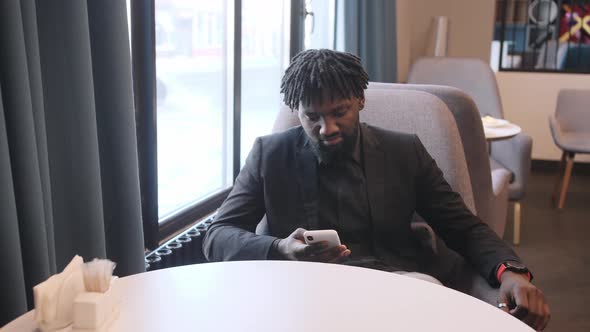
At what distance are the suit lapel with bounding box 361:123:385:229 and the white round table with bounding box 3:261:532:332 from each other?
407 millimetres

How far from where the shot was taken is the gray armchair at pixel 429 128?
1.75m

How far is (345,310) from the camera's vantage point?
1046 millimetres

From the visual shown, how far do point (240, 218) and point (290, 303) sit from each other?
0.60m

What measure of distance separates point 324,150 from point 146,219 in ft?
2.45

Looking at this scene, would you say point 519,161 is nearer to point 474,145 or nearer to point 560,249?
point 560,249

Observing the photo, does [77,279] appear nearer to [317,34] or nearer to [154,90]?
[154,90]

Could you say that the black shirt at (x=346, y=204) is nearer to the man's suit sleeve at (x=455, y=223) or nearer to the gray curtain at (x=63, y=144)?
the man's suit sleeve at (x=455, y=223)

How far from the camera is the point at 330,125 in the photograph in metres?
1.55

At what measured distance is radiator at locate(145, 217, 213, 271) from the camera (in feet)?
6.60

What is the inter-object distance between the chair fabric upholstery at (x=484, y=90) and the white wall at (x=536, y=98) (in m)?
1.48

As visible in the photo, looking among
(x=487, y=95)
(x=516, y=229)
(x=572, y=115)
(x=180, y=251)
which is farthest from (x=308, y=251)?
(x=572, y=115)

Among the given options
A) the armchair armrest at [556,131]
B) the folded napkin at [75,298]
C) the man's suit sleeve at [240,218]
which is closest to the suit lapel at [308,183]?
the man's suit sleeve at [240,218]

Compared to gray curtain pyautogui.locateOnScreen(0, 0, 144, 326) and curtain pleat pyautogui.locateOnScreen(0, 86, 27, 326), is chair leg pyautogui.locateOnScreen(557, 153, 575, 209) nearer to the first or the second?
gray curtain pyautogui.locateOnScreen(0, 0, 144, 326)

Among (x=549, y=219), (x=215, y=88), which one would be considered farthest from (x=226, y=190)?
(x=549, y=219)
